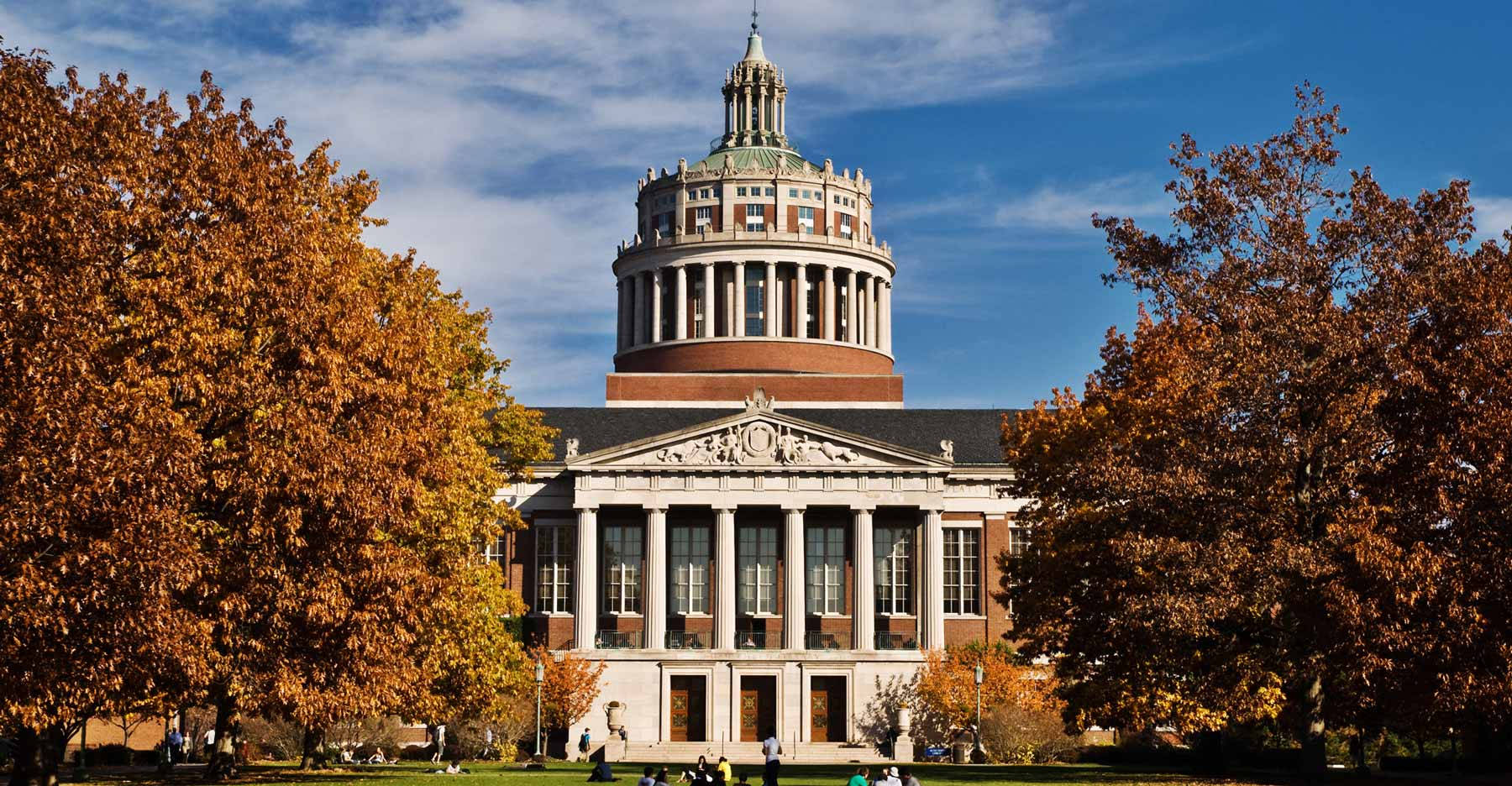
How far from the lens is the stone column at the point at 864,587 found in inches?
3479

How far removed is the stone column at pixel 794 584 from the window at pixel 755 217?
96.0 feet

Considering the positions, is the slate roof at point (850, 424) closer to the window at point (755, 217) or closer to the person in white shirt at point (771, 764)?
the window at point (755, 217)

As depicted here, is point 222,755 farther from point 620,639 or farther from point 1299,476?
point 620,639

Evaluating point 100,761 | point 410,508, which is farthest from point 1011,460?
point 100,761

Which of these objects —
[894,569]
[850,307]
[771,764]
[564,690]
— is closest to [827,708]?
[894,569]

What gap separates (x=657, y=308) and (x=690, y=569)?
2760cm

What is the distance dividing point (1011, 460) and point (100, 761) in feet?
117

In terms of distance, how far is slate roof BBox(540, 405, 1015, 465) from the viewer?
96188 mm

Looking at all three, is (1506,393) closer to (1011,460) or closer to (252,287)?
(1011,460)

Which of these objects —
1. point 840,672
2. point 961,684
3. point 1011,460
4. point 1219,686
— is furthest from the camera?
point 840,672

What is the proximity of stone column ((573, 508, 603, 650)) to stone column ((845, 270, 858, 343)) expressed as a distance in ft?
94.6

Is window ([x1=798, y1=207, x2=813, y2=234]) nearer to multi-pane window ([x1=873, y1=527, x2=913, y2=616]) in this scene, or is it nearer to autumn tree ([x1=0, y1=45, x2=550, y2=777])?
multi-pane window ([x1=873, y1=527, x2=913, y2=616])

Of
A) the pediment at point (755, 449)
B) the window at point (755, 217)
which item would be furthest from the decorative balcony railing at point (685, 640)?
the window at point (755, 217)

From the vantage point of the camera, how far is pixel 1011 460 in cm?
5253
